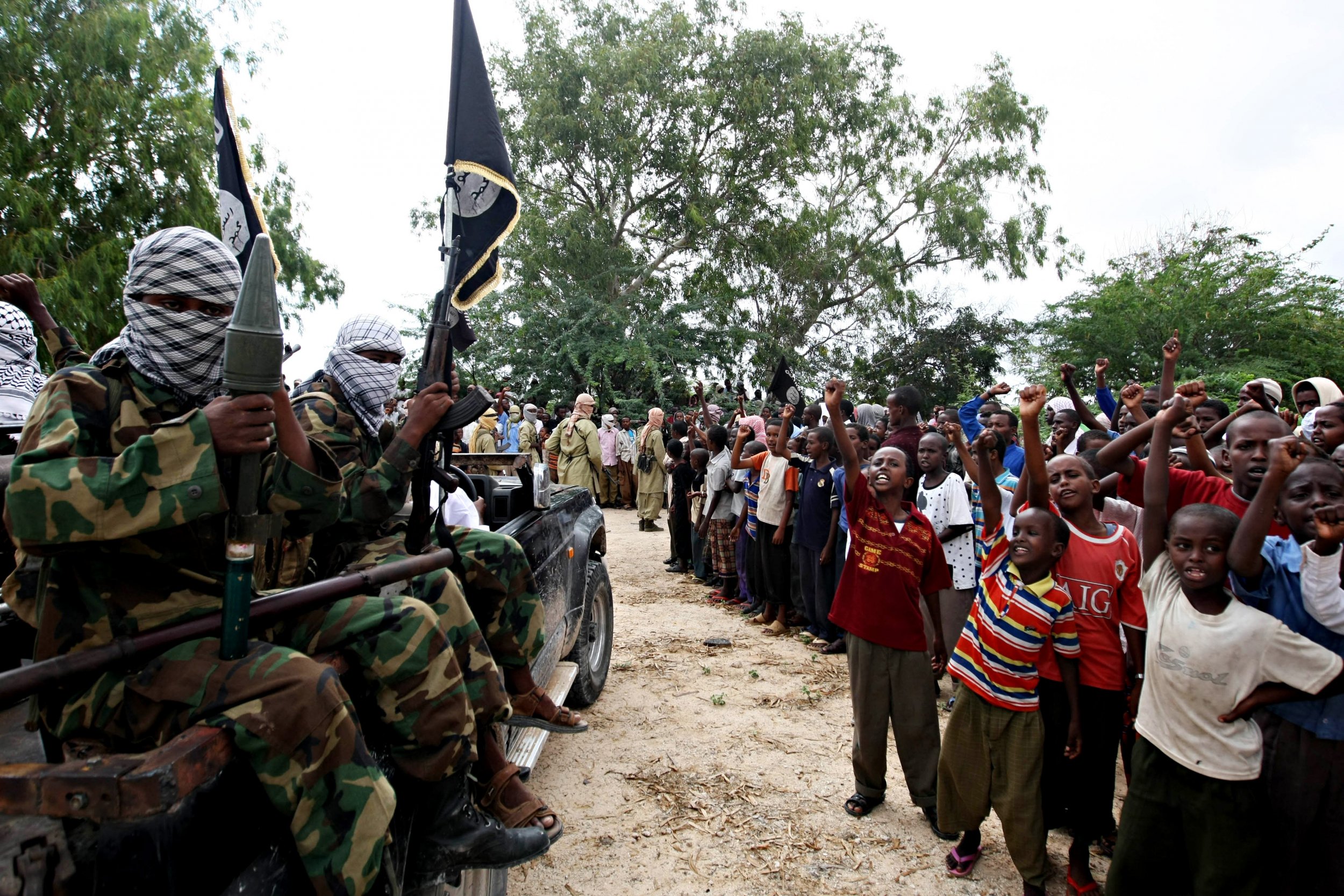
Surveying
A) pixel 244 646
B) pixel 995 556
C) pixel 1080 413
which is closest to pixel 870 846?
pixel 995 556

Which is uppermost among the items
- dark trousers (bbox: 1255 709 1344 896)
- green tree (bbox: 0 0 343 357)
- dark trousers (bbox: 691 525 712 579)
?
green tree (bbox: 0 0 343 357)

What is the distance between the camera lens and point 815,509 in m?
6.71

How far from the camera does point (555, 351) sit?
65.3 ft

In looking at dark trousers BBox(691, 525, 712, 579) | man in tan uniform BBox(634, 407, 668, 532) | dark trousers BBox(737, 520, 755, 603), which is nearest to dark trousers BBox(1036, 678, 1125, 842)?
dark trousers BBox(737, 520, 755, 603)

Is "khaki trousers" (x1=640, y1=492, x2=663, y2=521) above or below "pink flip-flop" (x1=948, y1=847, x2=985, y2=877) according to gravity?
above

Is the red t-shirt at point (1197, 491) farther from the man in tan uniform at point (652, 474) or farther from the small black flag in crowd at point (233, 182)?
the man in tan uniform at point (652, 474)

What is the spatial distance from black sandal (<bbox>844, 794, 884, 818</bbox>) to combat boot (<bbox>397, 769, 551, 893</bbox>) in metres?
2.02

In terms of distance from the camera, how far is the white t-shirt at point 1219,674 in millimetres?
2449

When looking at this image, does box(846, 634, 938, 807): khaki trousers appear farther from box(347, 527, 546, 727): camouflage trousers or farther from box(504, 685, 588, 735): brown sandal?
box(347, 527, 546, 727): camouflage trousers

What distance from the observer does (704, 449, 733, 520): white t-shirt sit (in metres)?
8.47

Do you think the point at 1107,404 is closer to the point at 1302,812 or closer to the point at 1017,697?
the point at 1017,697

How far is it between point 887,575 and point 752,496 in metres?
4.00

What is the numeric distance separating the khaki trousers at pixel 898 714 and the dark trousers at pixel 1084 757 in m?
0.50

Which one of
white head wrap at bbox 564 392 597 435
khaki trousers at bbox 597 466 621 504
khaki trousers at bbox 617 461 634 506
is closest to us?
white head wrap at bbox 564 392 597 435
